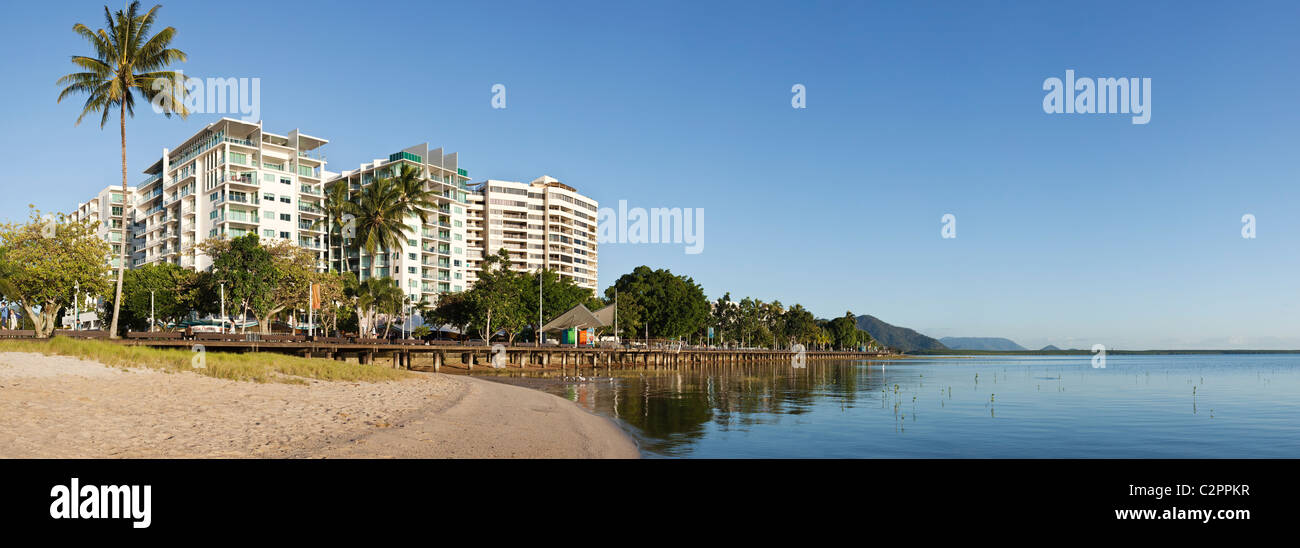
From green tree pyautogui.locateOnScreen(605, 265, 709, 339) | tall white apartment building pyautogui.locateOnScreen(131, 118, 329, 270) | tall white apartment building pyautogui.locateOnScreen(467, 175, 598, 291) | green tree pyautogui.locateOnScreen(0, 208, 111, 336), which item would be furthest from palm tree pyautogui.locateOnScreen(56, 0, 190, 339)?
tall white apartment building pyautogui.locateOnScreen(467, 175, 598, 291)

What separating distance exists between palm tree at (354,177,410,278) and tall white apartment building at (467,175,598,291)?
63604mm

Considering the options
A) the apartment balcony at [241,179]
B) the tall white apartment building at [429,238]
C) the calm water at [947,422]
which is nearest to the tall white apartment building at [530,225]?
the tall white apartment building at [429,238]

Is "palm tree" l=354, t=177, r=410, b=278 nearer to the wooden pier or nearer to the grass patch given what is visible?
the wooden pier

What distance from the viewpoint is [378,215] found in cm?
7781

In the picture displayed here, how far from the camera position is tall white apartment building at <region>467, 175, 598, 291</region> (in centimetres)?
15075

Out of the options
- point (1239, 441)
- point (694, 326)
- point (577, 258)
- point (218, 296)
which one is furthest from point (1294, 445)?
point (577, 258)

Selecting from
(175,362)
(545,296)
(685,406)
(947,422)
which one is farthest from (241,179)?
(947,422)

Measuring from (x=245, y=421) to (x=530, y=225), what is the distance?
459ft

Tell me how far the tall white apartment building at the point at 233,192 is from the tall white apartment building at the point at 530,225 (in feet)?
128

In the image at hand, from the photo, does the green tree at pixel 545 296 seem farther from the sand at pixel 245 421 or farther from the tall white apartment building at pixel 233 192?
the sand at pixel 245 421

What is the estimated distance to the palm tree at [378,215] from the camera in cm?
7769

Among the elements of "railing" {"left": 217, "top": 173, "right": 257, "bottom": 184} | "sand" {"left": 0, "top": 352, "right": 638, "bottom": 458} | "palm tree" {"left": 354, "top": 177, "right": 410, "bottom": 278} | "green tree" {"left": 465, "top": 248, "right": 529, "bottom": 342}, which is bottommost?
"sand" {"left": 0, "top": 352, "right": 638, "bottom": 458}

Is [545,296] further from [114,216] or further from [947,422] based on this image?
[114,216]

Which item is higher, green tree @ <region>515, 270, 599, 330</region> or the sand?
green tree @ <region>515, 270, 599, 330</region>
